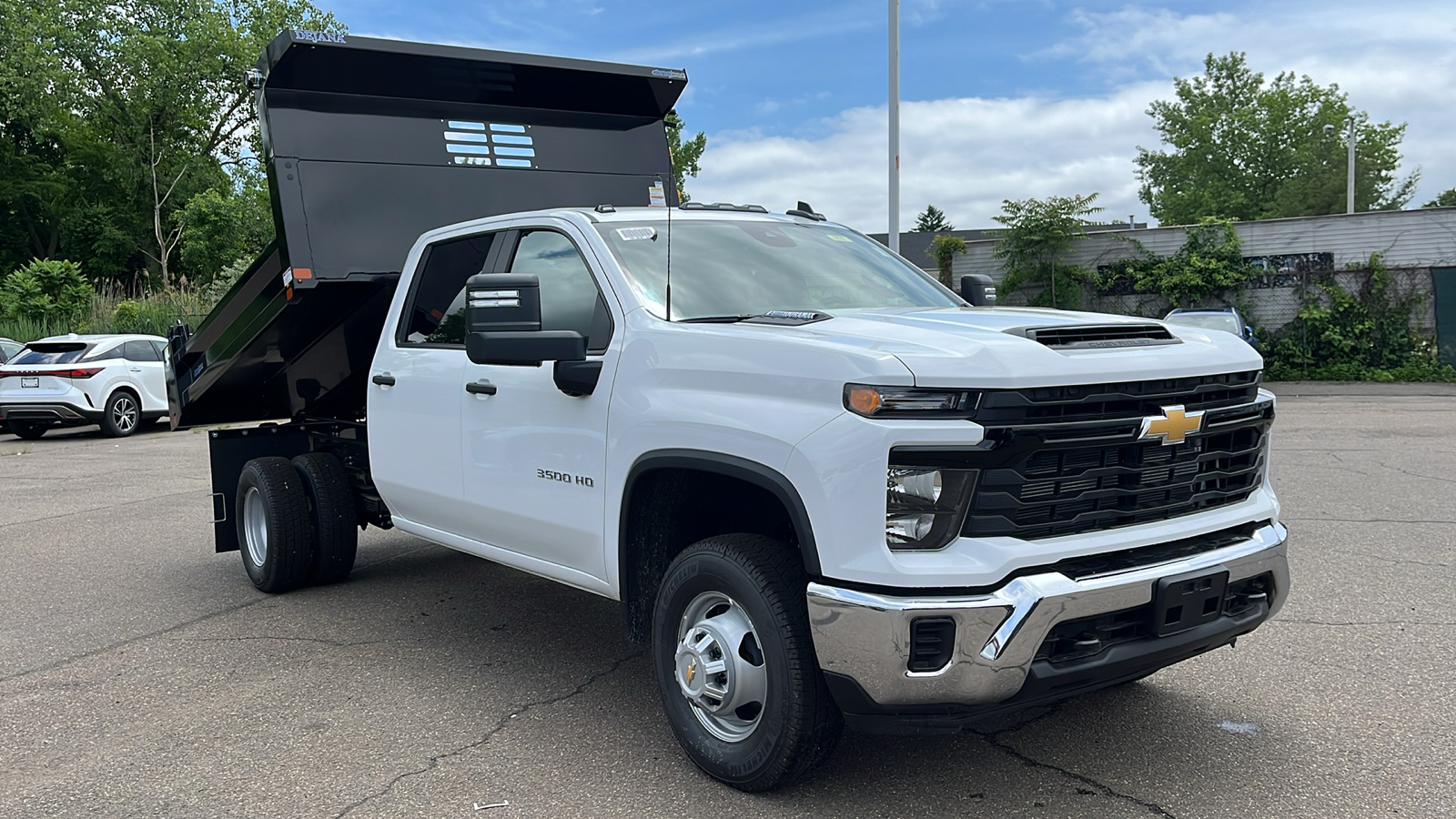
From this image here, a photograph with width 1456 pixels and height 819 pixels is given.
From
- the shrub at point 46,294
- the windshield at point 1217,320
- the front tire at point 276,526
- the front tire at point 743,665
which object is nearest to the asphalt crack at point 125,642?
the front tire at point 276,526

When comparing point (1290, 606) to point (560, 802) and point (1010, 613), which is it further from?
point (560, 802)

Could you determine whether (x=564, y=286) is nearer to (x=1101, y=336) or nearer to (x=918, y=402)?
(x=918, y=402)

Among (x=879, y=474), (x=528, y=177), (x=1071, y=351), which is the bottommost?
(x=879, y=474)

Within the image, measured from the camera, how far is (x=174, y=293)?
30156 mm

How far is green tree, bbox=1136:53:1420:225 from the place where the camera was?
5216 centimetres

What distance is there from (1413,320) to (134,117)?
43195 mm

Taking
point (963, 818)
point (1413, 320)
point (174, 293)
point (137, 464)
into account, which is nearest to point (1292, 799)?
point (963, 818)

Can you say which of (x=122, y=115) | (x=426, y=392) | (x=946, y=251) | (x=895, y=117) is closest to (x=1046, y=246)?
(x=946, y=251)

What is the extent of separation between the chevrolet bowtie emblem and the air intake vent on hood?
0.25m

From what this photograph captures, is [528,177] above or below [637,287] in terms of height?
above

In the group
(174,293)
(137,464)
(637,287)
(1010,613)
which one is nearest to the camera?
(1010,613)

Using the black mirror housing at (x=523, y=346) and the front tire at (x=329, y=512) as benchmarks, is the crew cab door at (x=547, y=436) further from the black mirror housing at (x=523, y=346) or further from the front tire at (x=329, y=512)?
the front tire at (x=329, y=512)

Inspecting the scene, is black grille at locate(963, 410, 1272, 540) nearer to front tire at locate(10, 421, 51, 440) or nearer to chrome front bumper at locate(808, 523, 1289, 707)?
chrome front bumper at locate(808, 523, 1289, 707)

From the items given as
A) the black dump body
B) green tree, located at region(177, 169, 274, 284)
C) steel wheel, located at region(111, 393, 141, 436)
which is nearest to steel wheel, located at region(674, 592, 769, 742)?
the black dump body
